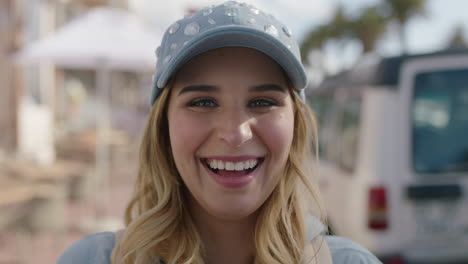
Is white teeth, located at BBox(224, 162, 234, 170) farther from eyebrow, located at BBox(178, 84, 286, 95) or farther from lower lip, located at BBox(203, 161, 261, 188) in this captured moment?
eyebrow, located at BBox(178, 84, 286, 95)

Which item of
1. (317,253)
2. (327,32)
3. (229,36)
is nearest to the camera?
(229,36)

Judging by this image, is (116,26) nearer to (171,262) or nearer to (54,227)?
(54,227)

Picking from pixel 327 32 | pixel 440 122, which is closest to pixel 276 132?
pixel 440 122

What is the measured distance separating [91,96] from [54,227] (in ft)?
47.7

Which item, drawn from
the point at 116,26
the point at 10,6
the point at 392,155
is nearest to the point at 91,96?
the point at 10,6

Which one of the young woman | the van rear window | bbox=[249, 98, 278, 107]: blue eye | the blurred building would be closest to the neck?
the young woman

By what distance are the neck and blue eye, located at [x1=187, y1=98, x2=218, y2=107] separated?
32 cm

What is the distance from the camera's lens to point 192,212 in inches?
58.7

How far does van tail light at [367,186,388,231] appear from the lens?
336 centimetres

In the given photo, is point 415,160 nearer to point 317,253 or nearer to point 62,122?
point 317,253

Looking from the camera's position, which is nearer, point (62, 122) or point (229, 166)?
point (229, 166)

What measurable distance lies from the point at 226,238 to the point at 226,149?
0.30 meters

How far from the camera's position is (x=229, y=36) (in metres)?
1.27

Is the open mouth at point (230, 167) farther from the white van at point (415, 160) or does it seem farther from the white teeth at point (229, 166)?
the white van at point (415, 160)
